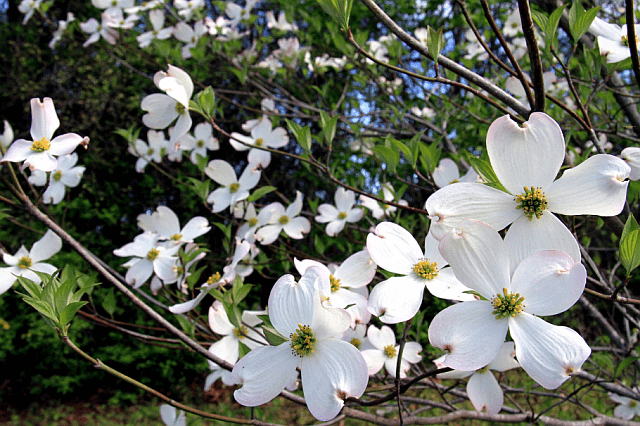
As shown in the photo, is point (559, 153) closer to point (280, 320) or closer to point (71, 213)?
point (280, 320)

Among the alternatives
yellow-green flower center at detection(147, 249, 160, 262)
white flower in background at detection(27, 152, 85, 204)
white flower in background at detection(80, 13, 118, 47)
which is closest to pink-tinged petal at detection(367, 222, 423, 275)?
yellow-green flower center at detection(147, 249, 160, 262)

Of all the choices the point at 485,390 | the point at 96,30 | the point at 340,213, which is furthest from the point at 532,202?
the point at 96,30

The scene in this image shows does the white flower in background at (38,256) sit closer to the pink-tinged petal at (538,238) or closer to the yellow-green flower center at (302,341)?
the yellow-green flower center at (302,341)

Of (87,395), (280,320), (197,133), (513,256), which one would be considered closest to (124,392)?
(87,395)

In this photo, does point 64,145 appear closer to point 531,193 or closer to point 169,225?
point 169,225

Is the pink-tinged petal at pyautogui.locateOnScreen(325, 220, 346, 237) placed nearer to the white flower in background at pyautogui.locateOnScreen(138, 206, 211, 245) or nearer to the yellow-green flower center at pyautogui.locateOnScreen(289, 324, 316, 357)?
the white flower in background at pyautogui.locateOnScreen(138, 206, 211, 245)

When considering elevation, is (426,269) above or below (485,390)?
above
